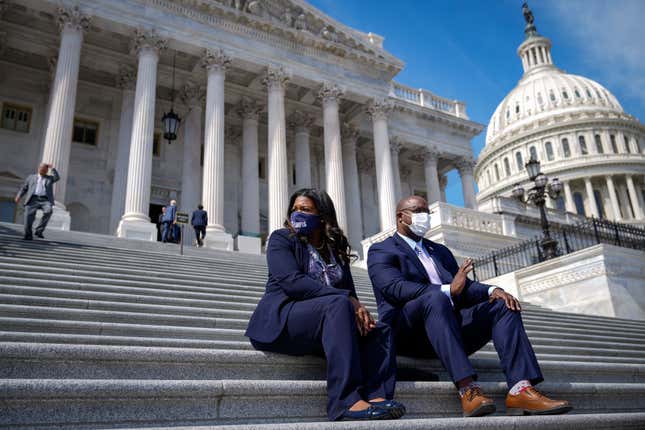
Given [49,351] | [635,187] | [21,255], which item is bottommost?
[49,351]

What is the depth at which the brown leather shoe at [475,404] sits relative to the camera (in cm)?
356

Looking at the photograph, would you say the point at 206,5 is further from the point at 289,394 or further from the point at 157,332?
the point at 289,394

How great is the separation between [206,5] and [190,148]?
632 centimetres

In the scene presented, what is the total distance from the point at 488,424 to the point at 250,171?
2217cm

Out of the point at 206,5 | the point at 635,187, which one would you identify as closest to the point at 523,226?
the point at 206,5

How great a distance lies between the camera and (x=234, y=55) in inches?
896

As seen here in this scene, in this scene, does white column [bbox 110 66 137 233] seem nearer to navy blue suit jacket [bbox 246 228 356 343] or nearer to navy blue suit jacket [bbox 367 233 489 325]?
navy blue suit jacket [bbox 367 233 489 325]

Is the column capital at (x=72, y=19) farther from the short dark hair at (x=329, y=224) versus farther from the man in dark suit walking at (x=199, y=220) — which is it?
the short dark hair at (x=329, y=224)

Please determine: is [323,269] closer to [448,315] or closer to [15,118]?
[448,315]

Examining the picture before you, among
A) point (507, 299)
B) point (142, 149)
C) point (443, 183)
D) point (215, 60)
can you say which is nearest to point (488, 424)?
point (507, 299)

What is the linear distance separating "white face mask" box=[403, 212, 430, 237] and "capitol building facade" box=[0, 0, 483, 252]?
14496mm

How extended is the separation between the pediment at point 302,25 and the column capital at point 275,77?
1897mm

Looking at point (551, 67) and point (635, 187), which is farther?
point (551, 67)

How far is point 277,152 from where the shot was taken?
22438mm
